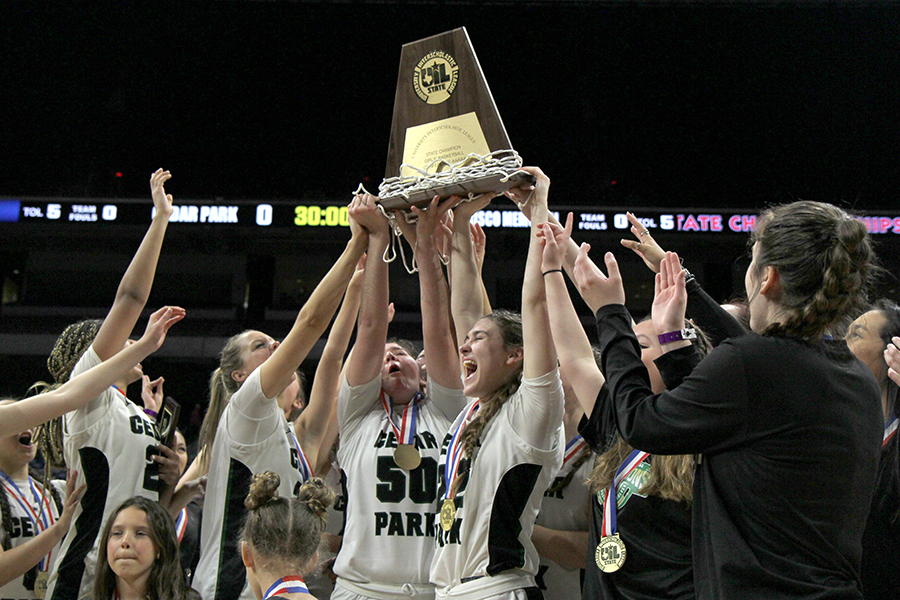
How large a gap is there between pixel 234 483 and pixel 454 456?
0.90 m

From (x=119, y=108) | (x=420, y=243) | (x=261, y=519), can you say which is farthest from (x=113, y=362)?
(x=119, y=108)

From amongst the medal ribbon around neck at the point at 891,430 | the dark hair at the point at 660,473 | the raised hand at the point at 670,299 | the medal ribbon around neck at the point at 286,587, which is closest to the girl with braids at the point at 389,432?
the medal ribbon around neck at the point at 286,587

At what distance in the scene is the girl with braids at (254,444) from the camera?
2.77 meters

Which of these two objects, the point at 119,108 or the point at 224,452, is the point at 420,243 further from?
the point at 119,108

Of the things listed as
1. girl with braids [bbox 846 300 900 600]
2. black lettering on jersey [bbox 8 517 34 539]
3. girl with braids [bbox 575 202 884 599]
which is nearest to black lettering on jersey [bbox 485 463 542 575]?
girl with braids [bbox 575 202 884 599]

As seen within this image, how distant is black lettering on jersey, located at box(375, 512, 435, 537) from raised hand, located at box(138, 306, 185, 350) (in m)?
0.96

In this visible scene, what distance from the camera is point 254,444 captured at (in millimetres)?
2893

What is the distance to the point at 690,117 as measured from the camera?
11.0 m

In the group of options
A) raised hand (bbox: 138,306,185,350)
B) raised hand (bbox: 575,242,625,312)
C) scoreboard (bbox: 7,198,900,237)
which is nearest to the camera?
raised hand (bbox: 575,242,625,312)

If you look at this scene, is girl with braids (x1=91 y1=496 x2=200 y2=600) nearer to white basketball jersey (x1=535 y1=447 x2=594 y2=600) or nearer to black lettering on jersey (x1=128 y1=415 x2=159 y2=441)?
black lettering on jersey (x1=128 y1=415 x2=159 y2=441)

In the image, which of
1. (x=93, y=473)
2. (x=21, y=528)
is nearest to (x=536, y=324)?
(x=93, y=473)

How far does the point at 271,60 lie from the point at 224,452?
30.1 ft

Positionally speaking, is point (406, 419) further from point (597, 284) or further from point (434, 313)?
point (597, 284)

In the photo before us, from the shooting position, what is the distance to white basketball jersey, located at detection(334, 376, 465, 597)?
8.49 ft
